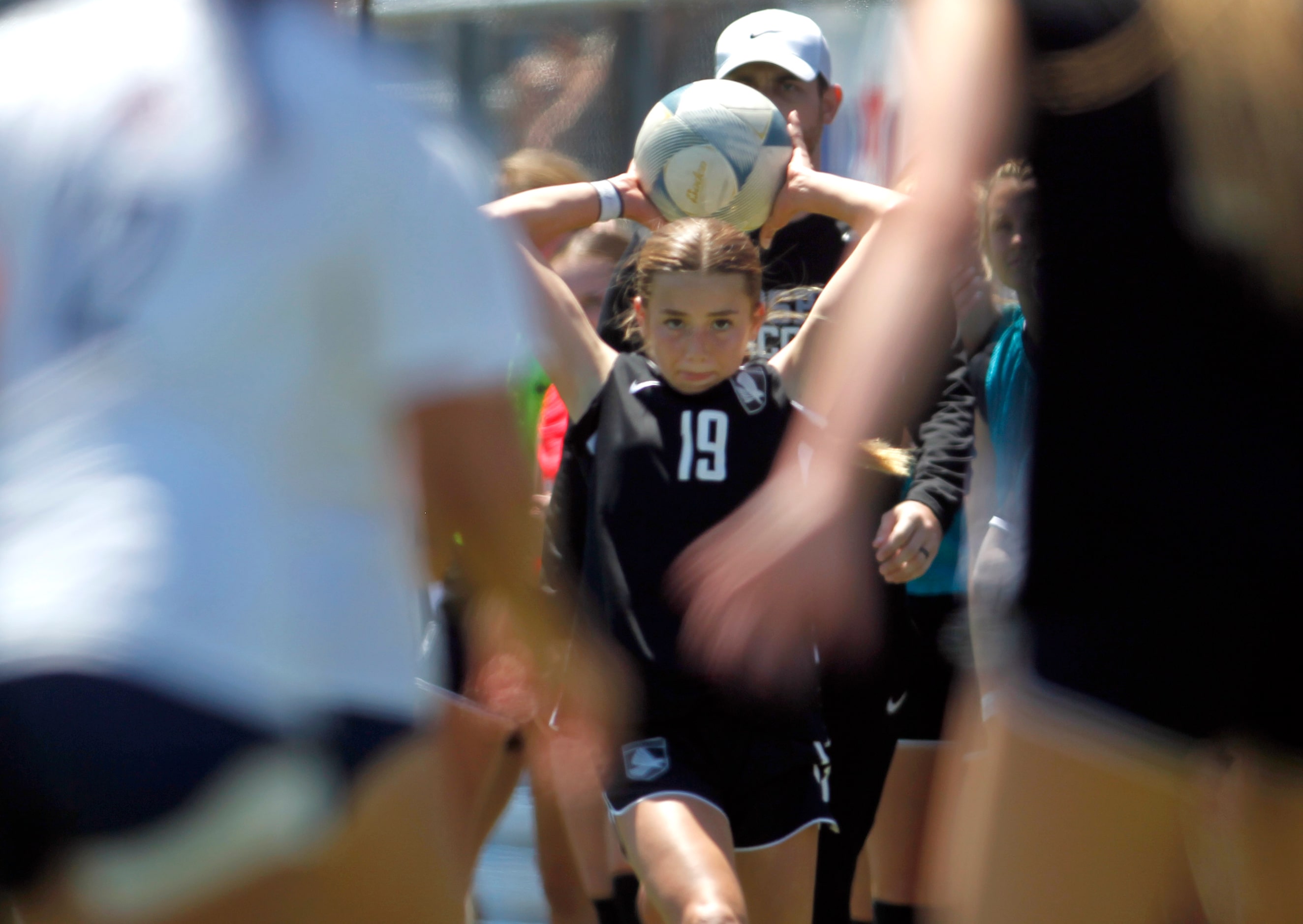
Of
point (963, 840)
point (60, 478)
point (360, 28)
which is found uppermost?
point (360, 28)

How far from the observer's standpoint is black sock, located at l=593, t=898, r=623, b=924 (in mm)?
3879

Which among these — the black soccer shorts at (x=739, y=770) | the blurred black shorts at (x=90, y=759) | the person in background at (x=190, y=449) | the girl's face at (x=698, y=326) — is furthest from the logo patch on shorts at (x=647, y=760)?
the blurred black shorts at (x=90, y=759)

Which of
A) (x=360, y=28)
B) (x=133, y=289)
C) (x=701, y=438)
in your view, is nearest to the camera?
(x=133, y=289)

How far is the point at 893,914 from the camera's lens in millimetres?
3846

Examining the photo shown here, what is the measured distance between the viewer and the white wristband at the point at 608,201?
3.83 m

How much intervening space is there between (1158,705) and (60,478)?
40.5 inches

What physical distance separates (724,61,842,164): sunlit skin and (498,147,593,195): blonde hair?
2.01 feet

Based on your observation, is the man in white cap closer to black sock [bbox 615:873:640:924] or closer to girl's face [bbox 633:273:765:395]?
girl's face [bbox 633:273:765:395]

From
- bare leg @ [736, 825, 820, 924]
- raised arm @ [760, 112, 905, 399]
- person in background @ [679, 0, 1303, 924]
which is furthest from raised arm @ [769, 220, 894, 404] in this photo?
person in background @ [679, 0, 1303, 924]

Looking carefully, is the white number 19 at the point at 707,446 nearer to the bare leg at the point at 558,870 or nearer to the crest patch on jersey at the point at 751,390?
the crest patch on jersey at the point at 751,390

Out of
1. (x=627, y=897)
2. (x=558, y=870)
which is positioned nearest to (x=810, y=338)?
(x=627, y=897)

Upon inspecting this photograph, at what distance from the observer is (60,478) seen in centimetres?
140

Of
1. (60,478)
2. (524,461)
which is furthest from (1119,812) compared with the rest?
Result: (60,478)

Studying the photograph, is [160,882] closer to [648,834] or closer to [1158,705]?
[1158,705]
